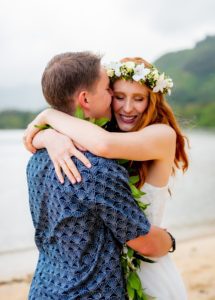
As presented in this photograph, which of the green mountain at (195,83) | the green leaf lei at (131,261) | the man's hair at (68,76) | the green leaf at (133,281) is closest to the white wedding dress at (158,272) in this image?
the green leaf lei at (131,261)

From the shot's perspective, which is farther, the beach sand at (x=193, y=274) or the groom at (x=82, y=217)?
the beach sand at (x=193, y=274)

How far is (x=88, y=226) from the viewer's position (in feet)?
7.29

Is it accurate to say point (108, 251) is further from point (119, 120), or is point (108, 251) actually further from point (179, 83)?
point (179, 83)

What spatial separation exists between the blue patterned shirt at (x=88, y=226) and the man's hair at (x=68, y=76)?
0.30m

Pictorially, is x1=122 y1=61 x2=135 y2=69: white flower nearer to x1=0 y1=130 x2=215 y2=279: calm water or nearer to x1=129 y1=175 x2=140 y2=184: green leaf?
x1=129 y1=175 x2=140 y2=184: green leaf

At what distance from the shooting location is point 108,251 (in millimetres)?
2260

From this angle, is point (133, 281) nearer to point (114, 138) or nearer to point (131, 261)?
point (131, 261)

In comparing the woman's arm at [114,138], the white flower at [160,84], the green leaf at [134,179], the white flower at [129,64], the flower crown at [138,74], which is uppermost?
the white flower at [129,64]

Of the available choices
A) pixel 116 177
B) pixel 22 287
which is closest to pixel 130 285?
pixel 116 177

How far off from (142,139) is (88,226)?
1.68ft

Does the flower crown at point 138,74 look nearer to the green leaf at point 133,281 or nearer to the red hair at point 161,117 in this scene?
the red hair at point 161,117

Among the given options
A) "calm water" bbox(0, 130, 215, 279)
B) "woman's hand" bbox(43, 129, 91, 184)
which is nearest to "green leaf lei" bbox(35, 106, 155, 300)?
"woman's hand" bbox(43, 129, 91, 184)

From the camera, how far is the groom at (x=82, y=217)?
2.19 meters

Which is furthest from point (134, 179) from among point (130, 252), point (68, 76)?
point (68, 76)
